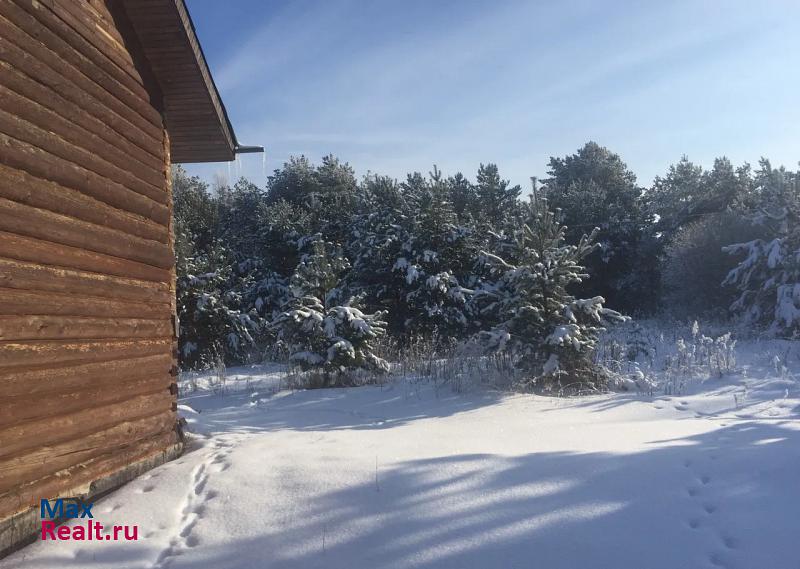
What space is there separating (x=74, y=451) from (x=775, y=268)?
59.8 feet

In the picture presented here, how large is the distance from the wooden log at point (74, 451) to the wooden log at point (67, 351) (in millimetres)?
562

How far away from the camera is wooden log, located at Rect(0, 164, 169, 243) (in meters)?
3.68

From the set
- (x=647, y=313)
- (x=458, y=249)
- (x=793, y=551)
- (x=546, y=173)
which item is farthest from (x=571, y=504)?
(x=546, y=173)

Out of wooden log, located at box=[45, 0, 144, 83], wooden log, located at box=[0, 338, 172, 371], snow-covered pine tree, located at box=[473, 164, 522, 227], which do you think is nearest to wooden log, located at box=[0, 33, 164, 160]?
wooden log, located at box=[45, 0, 144, 83]

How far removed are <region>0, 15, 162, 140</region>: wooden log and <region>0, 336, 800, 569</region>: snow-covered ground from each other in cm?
312

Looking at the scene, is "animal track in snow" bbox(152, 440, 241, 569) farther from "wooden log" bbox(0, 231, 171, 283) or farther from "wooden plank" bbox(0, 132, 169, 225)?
"wooden plank" bbox(0, 132, 169, 225)

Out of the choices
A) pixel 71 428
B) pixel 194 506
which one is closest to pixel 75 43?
pixel 71 428

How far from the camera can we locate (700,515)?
3.39 metres

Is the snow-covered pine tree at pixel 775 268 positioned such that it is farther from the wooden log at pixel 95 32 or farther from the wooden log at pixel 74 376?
the wooden log at pixel 95 32

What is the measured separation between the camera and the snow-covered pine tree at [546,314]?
368 inches

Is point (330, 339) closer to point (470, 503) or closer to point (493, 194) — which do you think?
point (470, 503)

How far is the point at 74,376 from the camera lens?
4188 millimetres

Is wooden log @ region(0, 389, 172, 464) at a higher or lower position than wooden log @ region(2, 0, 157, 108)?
lower

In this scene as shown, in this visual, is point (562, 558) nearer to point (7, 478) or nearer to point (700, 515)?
point (700, 515)
